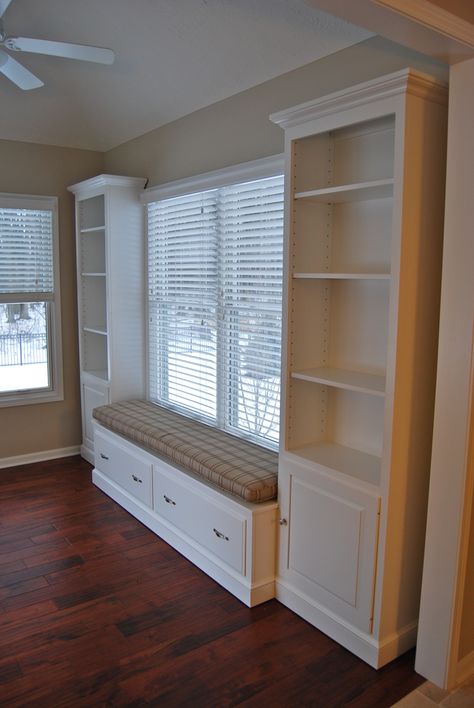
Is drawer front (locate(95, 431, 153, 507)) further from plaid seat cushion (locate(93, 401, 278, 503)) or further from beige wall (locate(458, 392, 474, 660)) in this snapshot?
beige wall (locate(458, 392, 474, 660))

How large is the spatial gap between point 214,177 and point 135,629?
7.95ft

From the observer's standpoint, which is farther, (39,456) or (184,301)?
(39,456)

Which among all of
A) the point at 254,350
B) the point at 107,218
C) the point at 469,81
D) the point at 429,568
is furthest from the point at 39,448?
the point at 469,81

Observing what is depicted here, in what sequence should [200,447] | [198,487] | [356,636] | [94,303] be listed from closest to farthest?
[356,636]
[198,487]
[200,447]
[94,303]

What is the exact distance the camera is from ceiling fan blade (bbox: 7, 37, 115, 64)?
2.53 metres

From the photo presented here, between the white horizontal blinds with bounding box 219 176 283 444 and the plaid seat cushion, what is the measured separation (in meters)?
0.20

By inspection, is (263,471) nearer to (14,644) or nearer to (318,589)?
(318,589)

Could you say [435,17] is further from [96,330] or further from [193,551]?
[96,330]

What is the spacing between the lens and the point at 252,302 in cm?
329

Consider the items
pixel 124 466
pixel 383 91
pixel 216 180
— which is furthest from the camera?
pixel 124 466

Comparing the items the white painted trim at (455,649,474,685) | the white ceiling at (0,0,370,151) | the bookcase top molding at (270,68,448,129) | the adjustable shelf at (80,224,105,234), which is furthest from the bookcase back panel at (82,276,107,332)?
the white painted trim at (455,649,474,685)

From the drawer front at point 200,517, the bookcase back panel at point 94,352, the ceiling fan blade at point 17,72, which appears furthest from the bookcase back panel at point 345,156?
the bookcase back panel at point 94,352

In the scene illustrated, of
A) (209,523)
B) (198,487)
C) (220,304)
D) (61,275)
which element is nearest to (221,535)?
(209,523)

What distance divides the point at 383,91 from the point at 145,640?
236 centimetres
